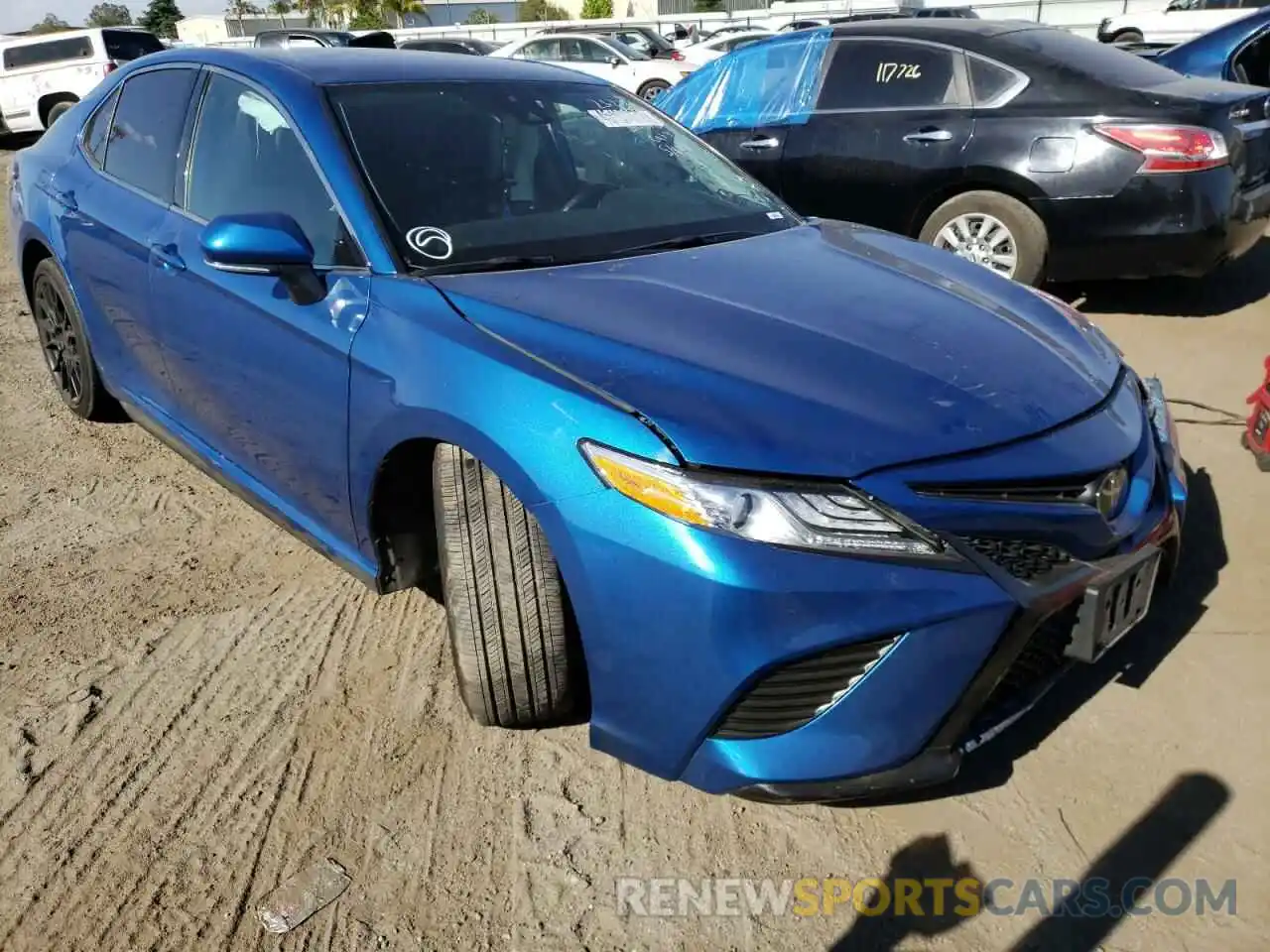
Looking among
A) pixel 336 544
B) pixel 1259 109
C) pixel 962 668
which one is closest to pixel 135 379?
pixel 336 544

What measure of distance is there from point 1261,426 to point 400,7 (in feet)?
192

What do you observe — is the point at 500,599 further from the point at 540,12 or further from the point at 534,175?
the point at 540,12

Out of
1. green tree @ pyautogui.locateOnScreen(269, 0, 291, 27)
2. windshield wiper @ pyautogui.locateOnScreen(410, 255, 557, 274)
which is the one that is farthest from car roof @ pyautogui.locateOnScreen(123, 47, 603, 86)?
green tree @ pyautogui.locateOnScreen(269, 0, 291, 27)

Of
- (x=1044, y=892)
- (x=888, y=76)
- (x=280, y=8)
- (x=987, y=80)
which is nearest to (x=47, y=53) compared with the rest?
(x=888, y=76)

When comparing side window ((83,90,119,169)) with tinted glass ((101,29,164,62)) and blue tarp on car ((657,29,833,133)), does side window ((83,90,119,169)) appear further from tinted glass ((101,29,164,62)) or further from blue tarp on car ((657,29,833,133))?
tinted glass ((101,29,164,62))

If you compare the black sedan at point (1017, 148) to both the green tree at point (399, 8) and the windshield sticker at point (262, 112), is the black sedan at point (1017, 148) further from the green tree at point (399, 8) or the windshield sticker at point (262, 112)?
the green tree at point (399, 8)

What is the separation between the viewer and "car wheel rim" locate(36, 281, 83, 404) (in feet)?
13.3

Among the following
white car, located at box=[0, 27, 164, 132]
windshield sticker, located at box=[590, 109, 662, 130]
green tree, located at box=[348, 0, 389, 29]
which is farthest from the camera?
green tree, located at box=[348, 0, 389, 29]

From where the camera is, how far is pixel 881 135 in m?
5.42

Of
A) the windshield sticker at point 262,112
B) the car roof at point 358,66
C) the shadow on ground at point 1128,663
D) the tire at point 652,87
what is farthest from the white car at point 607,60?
the shadow on ground at point 1128,663

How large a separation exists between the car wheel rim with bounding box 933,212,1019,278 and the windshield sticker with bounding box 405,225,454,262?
3350 millimetres

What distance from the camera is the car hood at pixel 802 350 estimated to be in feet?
6.05

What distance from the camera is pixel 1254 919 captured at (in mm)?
1865

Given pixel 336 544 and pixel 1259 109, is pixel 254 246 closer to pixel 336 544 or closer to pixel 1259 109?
pixel 336 544
